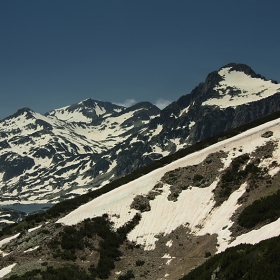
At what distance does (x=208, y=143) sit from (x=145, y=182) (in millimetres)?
19943

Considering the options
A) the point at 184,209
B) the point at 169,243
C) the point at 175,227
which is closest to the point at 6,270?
the point at 169,243

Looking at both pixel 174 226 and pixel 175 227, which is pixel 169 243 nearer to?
pixel 175 227

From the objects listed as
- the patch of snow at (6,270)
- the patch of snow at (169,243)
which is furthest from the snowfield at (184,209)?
the patch of snow at (6,270)

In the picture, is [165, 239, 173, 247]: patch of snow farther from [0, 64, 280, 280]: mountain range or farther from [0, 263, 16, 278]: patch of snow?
[0, 263, 16, 278]: patch of snow

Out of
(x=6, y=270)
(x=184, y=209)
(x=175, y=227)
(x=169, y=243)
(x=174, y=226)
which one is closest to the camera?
(x=6, y=270)

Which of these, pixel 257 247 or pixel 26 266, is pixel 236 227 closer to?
pixel 257 247

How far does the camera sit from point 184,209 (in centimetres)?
4906

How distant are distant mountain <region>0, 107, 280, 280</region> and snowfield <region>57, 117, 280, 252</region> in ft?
0.49

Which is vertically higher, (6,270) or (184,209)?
(6,270)

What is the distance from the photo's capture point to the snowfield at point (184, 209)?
42062 mm

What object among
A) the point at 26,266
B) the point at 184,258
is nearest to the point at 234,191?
the point at 184,258

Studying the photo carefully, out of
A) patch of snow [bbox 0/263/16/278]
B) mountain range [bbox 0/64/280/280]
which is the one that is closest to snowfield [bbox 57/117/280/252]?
mountain range [bbox 0/64/280/280]

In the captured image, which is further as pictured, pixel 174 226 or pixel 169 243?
pixel 174 226

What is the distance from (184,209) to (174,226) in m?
4.09
